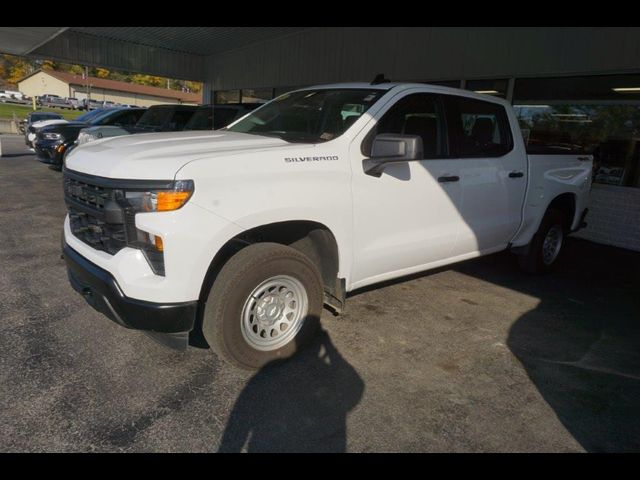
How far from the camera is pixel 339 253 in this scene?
3.37 m

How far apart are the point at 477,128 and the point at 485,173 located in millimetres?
488

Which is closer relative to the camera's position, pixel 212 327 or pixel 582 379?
pixel 212 327

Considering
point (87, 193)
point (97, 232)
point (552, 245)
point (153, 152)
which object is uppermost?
point (153, 152)

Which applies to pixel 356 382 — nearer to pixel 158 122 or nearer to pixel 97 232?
pixel 97 232

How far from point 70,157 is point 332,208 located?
1880 millimetres

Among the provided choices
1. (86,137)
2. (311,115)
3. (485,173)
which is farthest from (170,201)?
(86,137)

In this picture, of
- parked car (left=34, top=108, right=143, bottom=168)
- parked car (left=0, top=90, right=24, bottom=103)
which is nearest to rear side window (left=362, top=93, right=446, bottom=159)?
parked car (left=34, top=108, right=143, bottom=168)

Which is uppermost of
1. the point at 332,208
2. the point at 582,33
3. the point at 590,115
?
the point at 582,33

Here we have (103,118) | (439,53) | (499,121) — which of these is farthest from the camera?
(103,118)

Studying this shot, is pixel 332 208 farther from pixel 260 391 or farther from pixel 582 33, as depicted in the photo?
pixel 582 33

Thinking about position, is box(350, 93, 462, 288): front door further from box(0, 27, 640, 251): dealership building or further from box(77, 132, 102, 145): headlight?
box(77, 132, 102, 145): headlight

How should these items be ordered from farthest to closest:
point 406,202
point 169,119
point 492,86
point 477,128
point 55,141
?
1. point 169,119
2. point 55,141
3. point 492,86
4. point 477,128
5. point 406,202

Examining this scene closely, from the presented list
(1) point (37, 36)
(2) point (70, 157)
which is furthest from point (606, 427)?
(1) point (37, 36)

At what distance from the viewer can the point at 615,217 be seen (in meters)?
7.63
